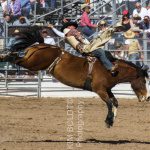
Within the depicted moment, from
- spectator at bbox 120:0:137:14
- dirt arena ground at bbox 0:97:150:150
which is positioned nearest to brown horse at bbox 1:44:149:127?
dirt arena ground at bbox 0:97:150:150

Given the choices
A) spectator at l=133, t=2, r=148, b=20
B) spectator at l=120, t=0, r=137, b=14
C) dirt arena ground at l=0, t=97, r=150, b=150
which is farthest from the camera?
spectator at l=120, t=0, r=137, b=14

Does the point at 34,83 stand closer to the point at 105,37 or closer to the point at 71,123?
the point at 71,123

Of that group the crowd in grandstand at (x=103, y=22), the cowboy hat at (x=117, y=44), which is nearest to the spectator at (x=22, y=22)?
the crowd in grandstand at (x=103, y=22)

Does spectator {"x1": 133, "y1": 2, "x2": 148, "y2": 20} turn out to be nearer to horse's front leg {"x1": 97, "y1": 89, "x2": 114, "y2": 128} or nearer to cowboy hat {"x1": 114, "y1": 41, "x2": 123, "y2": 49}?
cowboy hat {"x1": 114, "y1": 41, "x2": 123, "y2": 49}

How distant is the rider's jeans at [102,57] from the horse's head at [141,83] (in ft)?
2.33

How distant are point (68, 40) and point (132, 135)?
6.51ft

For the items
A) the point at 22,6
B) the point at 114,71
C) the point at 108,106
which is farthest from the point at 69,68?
the point at 22,6

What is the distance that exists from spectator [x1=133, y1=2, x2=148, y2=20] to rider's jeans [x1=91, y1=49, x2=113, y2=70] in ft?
25.9

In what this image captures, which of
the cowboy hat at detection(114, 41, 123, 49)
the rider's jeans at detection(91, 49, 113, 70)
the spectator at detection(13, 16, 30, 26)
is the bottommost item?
the cowboy hat at detection(114, 41, 123, 49)

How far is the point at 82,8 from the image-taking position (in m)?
19.0

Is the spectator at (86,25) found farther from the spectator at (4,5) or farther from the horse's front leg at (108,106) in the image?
the horse's front leg at (108,106)

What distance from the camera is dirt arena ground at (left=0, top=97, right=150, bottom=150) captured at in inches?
390

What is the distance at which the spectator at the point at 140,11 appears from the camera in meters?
18.5

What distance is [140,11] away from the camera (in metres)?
18.7
